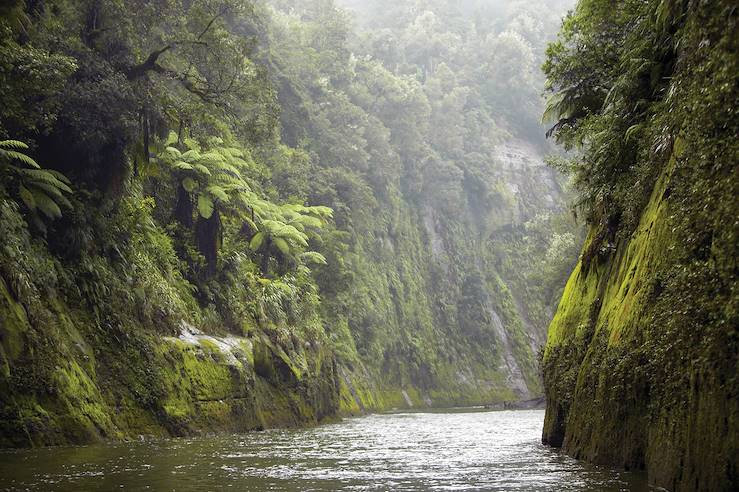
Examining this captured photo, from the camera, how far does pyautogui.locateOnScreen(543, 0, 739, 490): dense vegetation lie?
20.5 ft

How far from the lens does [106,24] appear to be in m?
17.0

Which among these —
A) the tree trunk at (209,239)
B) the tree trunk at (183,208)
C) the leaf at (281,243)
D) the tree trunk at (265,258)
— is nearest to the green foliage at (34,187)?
the tree trunk at (209,239)

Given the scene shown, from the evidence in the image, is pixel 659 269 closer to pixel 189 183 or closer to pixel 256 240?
pixel 189 183

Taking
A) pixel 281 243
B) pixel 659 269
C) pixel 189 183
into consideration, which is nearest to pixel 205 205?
pixel 189 183

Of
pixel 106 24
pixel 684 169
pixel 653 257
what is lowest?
pixel 653 257

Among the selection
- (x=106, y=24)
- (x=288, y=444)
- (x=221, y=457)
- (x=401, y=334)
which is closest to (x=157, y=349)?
(x=288, y=444)

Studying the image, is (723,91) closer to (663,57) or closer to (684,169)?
(684,169)

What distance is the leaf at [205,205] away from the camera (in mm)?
20844

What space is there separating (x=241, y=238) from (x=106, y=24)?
1069cm

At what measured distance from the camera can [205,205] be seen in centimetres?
2092

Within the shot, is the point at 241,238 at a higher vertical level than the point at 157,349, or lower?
higher

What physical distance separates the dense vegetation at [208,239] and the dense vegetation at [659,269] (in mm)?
8911

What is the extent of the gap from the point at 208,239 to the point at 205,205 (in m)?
1.50

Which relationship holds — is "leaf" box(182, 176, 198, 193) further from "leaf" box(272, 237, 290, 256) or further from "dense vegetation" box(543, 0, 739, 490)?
"dense vegetation" box(543, 0, 739, 490)
